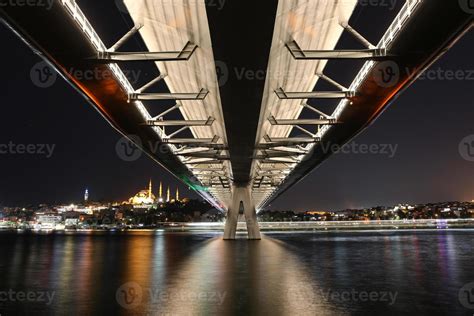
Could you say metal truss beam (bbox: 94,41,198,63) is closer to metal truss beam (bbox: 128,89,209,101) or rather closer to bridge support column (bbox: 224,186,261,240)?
metal truss beam (bbox: 128,89,209,101)

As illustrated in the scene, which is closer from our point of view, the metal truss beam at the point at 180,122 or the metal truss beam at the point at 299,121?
the metal truss beam at the point at 299,121

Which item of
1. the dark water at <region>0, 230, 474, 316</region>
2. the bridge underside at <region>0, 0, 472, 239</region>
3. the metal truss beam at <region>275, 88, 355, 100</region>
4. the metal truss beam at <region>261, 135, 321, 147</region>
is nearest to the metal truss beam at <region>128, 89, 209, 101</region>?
the bridge underside at <region>0, 0, 472, 239</region>

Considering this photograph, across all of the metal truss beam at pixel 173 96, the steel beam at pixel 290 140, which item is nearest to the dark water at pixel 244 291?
the metal truss beam at pixel 173 96

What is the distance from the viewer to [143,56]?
42.9ft

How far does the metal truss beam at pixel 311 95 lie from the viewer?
17.8 metres

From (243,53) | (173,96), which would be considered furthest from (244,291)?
(173,96)

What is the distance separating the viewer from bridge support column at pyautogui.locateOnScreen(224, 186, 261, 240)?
48.0m

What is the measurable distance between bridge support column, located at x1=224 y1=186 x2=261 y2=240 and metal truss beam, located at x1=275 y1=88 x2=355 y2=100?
1188 inches

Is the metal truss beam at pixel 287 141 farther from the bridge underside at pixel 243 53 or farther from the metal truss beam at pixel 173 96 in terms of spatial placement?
the metal truss beam at pixel 173 96

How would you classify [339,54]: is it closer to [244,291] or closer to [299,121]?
[244,291]

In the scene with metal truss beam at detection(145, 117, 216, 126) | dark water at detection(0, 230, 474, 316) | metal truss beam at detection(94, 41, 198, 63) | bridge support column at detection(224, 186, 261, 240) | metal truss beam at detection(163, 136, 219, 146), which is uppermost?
metal truss beam at detection(145, 117, 216, 126)

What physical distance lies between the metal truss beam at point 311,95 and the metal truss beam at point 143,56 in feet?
18.7

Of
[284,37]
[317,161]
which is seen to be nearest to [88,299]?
[284,37]

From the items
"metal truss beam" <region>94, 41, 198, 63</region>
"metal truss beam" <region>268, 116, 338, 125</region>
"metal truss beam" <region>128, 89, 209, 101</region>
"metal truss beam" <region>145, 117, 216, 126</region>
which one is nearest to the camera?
"metal truss beam" <region>94, 41, 198, 63</region>
